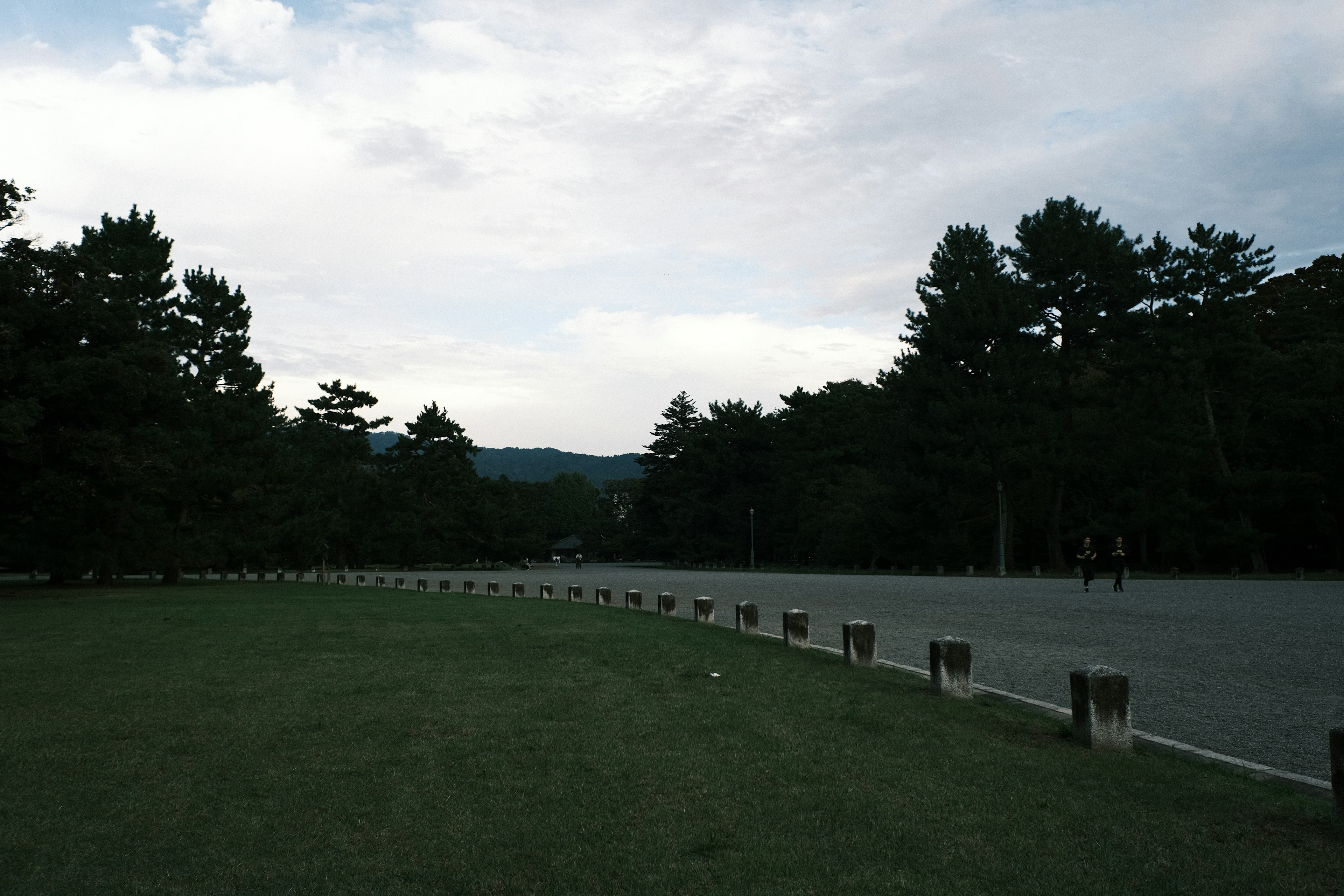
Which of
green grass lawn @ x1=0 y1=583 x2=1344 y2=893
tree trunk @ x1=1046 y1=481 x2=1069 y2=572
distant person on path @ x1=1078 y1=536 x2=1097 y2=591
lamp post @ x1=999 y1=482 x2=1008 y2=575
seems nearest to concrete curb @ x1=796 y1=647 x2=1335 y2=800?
green grass lawn @ x1=0 y1=583 x2=1344 y2=893

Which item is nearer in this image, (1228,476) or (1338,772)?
(1338,772)

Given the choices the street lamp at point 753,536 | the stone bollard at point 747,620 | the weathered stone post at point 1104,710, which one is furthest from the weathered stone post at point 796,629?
the street lamp at point 753,536

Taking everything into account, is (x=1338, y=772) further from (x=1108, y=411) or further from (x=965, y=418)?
(x=1108, y=411)

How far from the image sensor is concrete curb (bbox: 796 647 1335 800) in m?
5.86

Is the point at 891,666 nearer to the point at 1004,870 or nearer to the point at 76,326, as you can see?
the point at 1004,870

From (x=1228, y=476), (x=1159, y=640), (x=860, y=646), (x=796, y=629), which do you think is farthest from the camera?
(x=1228, y=476)

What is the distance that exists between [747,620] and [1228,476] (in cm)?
3798

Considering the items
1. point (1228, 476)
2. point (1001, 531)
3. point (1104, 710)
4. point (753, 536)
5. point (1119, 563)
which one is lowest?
point (1104, 710)

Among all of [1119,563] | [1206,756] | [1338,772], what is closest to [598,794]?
[1338,772]

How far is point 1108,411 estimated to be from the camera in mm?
53562

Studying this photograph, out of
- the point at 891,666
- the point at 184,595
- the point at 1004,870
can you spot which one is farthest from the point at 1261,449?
the point at 1004,870

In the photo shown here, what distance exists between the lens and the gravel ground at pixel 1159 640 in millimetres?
8344

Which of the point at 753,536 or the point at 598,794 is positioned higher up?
the point at 753,536

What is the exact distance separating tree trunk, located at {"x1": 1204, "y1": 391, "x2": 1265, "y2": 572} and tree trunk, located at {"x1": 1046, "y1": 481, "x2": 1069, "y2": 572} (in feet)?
28.2
